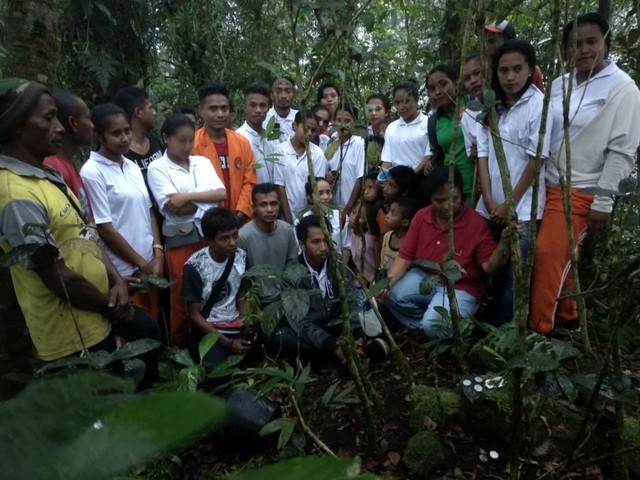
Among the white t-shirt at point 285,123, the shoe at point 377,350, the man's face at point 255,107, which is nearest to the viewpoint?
the shoe at point 377,350

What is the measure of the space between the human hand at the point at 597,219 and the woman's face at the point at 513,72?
2.72 feet

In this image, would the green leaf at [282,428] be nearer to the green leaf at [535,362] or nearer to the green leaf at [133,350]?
the green leaf at [133,350]

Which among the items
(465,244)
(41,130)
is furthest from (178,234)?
(465,244)

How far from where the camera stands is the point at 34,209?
218 centimetres

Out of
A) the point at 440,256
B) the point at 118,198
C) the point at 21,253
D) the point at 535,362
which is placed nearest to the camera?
the point at 535,362

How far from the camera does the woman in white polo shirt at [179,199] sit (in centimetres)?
379

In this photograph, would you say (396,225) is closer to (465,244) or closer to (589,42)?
(465,244)

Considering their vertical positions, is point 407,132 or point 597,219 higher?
point 407,132

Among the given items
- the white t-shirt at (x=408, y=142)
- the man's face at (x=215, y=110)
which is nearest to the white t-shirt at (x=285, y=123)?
the man's face at (x=215, y=110)

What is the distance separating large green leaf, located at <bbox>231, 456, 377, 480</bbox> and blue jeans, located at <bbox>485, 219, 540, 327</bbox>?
9.77ft

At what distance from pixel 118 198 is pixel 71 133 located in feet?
1.75

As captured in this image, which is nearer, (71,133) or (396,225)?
(71,133)

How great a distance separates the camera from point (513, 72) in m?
3.09

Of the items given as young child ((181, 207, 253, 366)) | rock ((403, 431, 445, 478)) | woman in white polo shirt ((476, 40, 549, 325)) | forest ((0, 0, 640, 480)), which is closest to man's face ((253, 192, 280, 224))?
young child ((181, 207, 253, 366))
